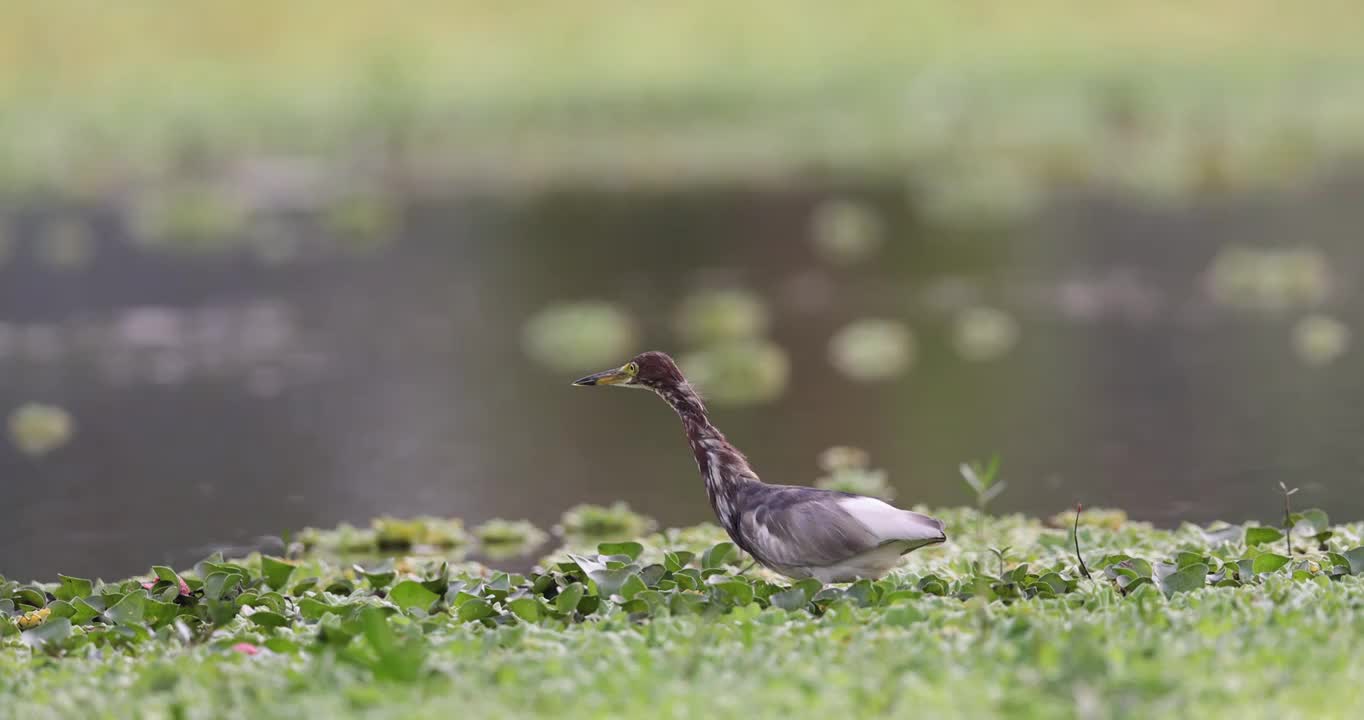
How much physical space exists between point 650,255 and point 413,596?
42.9 feet

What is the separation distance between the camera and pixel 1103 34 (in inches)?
1260

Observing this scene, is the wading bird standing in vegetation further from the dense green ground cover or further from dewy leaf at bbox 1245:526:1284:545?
dewy leaf at bbox 1245:526:1284:545

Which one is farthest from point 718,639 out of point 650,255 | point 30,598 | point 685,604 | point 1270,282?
point 650,255

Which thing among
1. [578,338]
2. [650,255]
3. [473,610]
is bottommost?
[473,610]

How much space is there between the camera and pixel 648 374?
663cm

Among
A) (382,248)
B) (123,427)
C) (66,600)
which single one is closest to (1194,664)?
(66,600)

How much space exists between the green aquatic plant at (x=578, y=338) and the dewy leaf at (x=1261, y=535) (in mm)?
6944

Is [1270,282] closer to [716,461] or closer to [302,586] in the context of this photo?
[716,461]

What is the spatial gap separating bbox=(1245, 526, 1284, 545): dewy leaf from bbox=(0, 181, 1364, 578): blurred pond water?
1684 mm

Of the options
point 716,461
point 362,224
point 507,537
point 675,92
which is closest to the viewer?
point 716,461

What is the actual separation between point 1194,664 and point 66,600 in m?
3.77

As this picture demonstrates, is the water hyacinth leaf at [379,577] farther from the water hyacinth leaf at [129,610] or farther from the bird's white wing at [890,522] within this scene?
the bird's white wing at [890,522]

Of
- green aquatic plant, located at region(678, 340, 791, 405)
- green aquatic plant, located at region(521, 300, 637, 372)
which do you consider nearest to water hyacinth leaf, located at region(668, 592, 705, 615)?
green aquatic plant, located at region(678, 340, 791, 405)

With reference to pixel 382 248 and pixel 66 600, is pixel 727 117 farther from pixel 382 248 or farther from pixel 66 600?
pixel 66 600
